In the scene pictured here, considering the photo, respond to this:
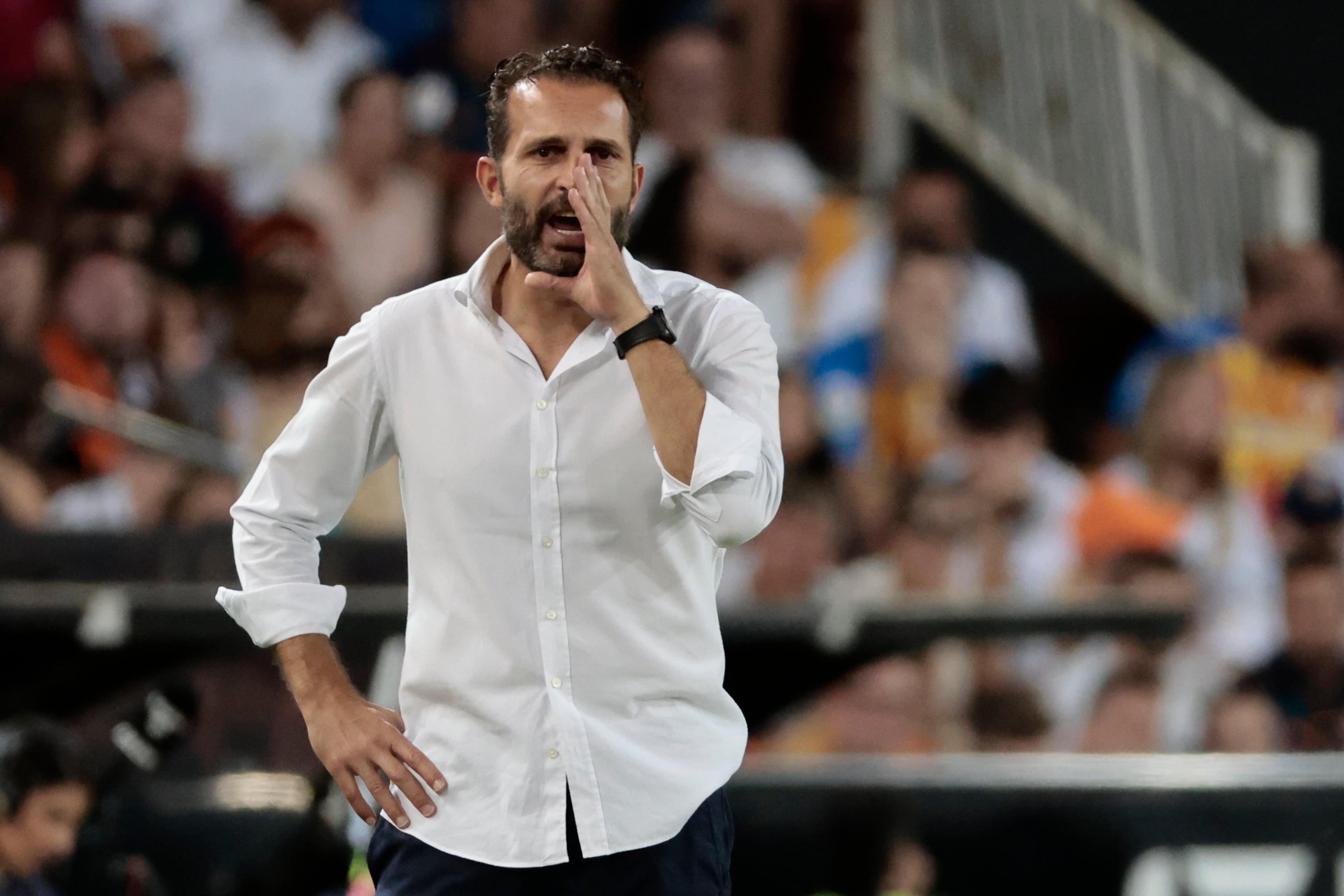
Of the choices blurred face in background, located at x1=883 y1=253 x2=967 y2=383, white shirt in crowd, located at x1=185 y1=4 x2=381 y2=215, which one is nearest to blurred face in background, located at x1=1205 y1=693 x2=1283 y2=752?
blurred face in background, located at x1=883 y1=253 x2=967 y2=383

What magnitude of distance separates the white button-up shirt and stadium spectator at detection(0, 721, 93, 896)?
1.90m

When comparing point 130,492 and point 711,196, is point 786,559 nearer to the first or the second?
point 711,196

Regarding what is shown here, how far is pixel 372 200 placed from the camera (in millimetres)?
7020

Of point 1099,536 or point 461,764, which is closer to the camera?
point 461,764

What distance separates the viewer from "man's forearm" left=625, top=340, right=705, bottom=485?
218 centimetres

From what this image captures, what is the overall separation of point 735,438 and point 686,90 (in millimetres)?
4932

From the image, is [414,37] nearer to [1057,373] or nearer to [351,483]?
[1057,373]

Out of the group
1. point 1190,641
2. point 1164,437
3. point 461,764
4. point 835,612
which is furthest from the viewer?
point 1164,437

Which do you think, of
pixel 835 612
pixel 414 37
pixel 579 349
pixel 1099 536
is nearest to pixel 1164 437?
pixel 1099 536

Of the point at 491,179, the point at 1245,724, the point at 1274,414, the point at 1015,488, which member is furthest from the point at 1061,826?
the point at 1274,414

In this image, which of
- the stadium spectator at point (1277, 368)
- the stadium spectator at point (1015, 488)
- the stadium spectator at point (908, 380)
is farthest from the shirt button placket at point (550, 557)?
the stadium spectator at point (1277, 368)

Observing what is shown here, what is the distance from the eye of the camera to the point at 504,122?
7.79 feet

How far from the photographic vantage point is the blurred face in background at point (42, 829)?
4.07 m

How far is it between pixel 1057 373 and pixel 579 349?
17.2ft
